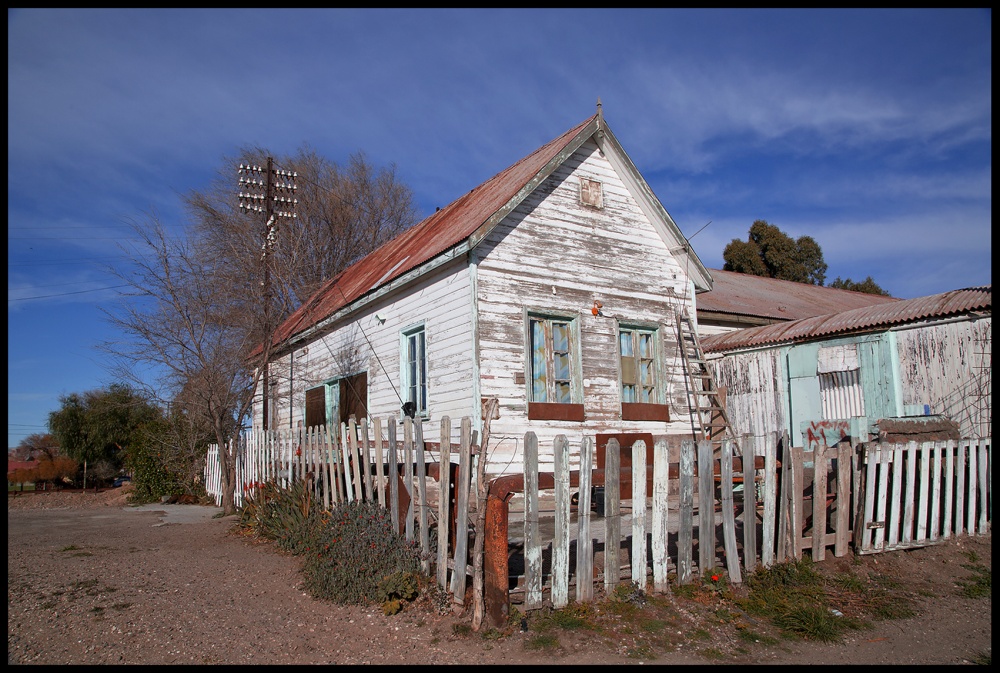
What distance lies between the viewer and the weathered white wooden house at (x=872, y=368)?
1180 cm

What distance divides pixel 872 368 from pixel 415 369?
808 cm

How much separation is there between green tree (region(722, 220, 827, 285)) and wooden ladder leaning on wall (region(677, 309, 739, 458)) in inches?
1133

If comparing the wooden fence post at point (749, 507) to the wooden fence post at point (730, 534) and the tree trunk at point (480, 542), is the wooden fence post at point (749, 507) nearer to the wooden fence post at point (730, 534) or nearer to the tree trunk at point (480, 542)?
the wooden fence post at point (730, 534)

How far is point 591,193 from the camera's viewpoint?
12672 mm

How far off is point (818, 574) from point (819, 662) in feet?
6.09

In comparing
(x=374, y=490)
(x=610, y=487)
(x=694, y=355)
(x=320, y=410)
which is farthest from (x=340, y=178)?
(x=610, y=487)

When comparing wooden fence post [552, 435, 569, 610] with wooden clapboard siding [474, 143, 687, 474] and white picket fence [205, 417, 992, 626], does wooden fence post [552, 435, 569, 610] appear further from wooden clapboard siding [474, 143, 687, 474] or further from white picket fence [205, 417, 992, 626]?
wooden clapboard siding [474, 143, 687, 474]

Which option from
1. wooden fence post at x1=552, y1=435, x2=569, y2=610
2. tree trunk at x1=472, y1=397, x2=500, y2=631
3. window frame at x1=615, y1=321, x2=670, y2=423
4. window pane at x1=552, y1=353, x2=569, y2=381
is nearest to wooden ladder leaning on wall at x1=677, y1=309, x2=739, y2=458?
window frame at x1=615, y1=321, x2=670, y2=423

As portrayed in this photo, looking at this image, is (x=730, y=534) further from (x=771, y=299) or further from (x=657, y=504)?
(x=771, y=299)

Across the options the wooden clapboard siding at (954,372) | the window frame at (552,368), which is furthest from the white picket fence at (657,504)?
the wooden clapboard siding at (954,372)

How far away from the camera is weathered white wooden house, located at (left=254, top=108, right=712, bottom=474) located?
11.0m

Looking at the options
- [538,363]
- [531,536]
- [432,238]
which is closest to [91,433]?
[432,238]

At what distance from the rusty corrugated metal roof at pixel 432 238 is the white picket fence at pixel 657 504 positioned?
13.6ft

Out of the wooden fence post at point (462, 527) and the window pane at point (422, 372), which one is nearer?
the wooden fence post at point (462, 527)
